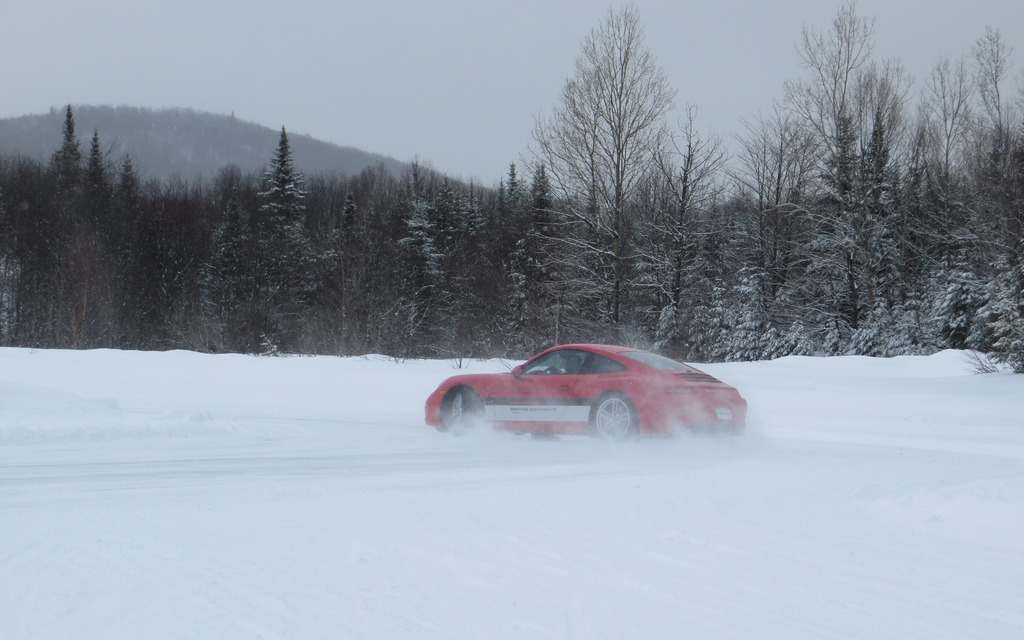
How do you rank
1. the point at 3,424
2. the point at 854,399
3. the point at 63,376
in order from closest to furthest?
the point at 3,424
the point at 854,399
the point at 63,376

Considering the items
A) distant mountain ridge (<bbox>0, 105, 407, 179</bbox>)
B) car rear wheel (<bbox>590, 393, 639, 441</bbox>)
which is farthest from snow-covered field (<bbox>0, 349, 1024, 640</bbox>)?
distant mountain ridge (<bbox>0, 105, 407, 179</bbox>)

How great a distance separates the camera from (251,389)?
1764cm

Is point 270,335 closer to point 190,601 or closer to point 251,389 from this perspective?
point 251,389

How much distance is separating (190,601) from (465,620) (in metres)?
1.31

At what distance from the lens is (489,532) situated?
516 cm

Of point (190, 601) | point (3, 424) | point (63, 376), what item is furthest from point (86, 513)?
point (63, 376)

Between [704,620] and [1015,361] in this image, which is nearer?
[704,620]

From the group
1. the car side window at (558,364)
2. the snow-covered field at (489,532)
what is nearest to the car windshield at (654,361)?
the car side window at (558,364)

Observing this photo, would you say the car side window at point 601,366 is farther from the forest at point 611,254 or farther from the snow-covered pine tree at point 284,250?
the snow-covered pine tree at point 284,250

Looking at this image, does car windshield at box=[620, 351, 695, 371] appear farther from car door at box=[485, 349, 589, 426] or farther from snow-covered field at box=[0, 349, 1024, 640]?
snow-covered field at box=[0, 349, 1024, 640]

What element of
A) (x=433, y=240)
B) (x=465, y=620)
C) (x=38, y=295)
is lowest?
(x=465, y=620)

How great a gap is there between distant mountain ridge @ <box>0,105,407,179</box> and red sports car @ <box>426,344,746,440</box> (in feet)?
286

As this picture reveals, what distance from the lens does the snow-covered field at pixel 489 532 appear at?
363cm

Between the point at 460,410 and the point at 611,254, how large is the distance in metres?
15.8
